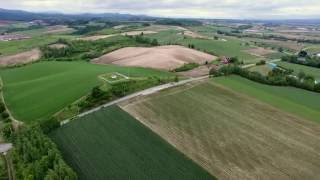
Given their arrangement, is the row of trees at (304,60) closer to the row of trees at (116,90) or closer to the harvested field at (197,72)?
the harvested field at (197,72)

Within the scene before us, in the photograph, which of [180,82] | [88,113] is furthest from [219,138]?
[180,82]

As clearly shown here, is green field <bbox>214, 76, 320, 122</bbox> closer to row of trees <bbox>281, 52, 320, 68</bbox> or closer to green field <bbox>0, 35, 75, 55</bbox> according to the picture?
row of trees <bbox>281, 52, 320, 68</bbox>

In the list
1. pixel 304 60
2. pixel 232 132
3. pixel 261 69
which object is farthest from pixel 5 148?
pixel 304 60

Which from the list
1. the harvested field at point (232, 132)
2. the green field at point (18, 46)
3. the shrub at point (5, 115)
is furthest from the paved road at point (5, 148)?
the green field at point (18, 46)

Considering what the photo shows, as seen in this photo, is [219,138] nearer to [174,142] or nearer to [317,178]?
[174,142]

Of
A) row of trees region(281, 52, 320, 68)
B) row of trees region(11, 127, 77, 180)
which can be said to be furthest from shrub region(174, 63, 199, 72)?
row of trees region(11, 127, 77, 180)
